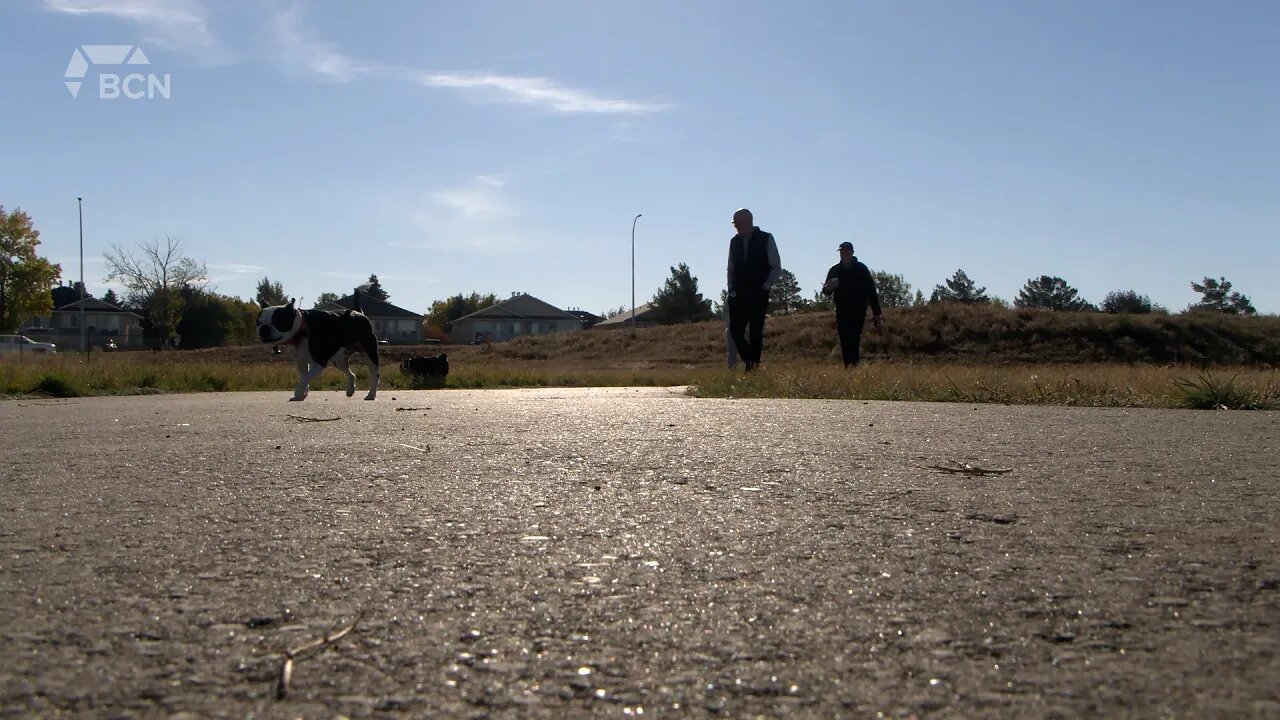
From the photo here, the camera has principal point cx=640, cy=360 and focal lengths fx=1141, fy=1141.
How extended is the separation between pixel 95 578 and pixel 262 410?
6289 millimetres

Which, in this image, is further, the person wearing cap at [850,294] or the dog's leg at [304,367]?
the person wearing cap at [850,294]

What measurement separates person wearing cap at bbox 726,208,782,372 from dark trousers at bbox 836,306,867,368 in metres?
1.23

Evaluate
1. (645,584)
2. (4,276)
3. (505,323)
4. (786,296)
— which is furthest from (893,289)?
(645,584)

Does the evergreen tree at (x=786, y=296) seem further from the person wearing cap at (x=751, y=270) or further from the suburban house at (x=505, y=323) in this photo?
the person wearing cap at (x=751, y=270)

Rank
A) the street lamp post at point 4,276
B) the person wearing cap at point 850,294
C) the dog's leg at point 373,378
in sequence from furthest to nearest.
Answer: the street lamp post at point 4,276 < the person wearing cap at point 850,294 < the dog's leg at point 373,378

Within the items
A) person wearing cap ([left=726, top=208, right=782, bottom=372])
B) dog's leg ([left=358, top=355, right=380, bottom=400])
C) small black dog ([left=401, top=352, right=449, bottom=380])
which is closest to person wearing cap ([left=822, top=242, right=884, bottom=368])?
person wearing cap ([left=726, top=208, right=782, bottom=372])

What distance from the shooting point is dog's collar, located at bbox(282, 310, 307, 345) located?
11.3 metres

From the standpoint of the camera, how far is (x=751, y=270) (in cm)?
1234

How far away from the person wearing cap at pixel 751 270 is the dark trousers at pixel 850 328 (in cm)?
123

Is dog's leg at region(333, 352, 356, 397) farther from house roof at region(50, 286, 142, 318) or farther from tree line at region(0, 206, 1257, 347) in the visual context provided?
house roof at region(50, 286, 142, 318)

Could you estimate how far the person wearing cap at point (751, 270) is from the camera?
40.3 feet

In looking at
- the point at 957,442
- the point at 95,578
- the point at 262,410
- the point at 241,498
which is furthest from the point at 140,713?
the point at 262,410

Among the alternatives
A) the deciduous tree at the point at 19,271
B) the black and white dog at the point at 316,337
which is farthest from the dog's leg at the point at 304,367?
the deciduous tree at the point at 19,271

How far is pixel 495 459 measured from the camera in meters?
4.70
